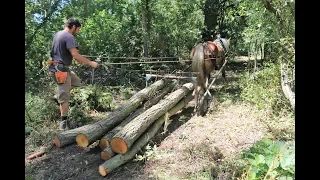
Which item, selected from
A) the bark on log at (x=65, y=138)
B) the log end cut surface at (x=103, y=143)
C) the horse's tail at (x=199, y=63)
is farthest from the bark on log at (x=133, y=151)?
the horse's tail at (x=199, y=63)

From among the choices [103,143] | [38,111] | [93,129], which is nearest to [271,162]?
[103,143]

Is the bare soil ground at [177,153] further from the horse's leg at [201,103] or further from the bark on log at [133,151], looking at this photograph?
the horse's leg at [201,103]

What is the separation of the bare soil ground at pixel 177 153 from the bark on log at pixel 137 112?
0.80 ft

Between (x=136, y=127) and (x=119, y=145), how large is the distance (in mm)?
505

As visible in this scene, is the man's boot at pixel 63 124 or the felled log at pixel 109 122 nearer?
the felled log at pixel 109 122

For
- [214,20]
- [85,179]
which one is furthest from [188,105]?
[214,20]

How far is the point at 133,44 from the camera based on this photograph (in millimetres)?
10469

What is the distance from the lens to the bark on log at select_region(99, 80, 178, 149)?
4.91m

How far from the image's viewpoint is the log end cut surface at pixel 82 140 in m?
4.81

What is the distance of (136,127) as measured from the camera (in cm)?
492

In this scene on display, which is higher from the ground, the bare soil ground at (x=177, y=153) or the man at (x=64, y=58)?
the man at (x=64, y=58)

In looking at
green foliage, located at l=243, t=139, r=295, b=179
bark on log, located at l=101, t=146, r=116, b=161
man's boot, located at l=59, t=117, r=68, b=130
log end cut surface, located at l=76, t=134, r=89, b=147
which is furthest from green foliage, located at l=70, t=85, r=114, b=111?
green foliage, located at l=243, t=139, r=295, b=179

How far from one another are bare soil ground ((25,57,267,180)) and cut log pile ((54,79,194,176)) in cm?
15
